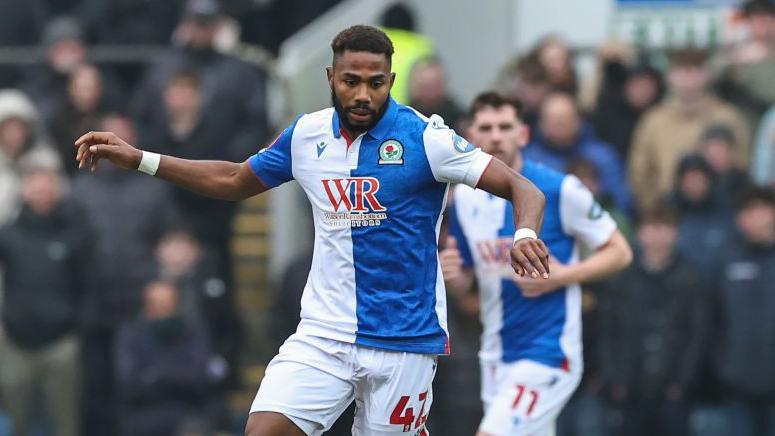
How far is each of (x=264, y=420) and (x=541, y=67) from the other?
21.6 ft

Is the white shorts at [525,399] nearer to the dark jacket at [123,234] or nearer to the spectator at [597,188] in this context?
Result: the spectator at [597,188]

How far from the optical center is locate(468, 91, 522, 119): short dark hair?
380 inches

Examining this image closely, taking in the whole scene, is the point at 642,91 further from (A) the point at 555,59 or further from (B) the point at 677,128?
(A) the point at 555,59

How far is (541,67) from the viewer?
545 inches

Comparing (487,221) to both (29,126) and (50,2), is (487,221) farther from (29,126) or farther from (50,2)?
(50,2)

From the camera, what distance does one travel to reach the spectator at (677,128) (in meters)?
13.5

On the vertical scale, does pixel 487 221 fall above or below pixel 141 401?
above

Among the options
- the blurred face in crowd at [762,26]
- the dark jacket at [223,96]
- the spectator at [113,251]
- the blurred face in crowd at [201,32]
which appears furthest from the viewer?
the dark jacket at [223,96]

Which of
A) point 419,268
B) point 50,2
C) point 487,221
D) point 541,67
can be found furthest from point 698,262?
point 50,2

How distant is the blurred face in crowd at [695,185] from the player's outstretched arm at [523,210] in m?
5.35

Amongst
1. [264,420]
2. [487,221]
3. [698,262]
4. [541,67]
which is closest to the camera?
[264,420]

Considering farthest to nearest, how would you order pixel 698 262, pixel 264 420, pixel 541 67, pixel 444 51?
pixel 444 51
pixel 541 67
pixel 698 262
pixel 264 420

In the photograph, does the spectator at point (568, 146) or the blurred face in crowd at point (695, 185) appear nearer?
the blurred face in crowd at point (695, 185)

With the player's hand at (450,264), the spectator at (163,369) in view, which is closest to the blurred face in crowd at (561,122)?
the spectator at (163,369)
